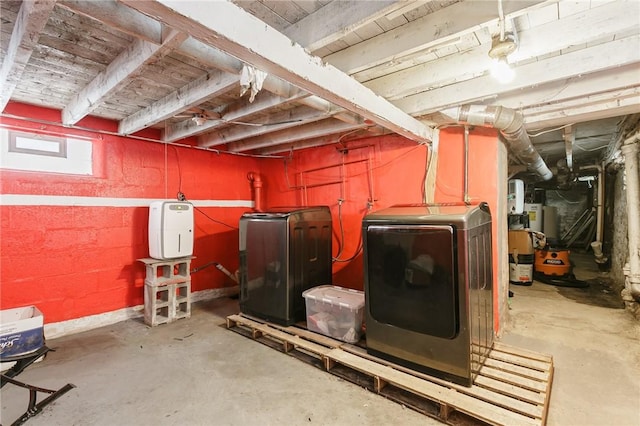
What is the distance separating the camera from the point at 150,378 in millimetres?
2586

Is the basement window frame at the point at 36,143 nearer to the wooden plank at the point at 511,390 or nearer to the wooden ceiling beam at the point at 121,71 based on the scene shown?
the wooden ceiling beam at the point at 121,71

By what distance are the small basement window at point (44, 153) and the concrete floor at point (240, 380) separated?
1.98 m

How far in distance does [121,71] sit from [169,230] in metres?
2.14

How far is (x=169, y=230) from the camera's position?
12.5 ft

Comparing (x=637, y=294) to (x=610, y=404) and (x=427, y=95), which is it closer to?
(x=610, y=404)

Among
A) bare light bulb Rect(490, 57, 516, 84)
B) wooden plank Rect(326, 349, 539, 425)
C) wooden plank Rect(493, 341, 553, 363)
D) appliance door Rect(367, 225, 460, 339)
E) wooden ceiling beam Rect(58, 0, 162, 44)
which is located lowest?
wooden plank Rect(326, 349, 539, 425)

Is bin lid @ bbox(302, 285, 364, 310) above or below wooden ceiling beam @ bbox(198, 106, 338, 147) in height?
below

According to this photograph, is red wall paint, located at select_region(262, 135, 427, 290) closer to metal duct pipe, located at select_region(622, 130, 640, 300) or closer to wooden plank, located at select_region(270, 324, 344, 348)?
wooden plank, located at select_region(270, 324, 344, 348)

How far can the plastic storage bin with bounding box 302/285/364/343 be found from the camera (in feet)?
9.43

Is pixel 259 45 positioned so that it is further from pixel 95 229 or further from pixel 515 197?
pixel 515 197

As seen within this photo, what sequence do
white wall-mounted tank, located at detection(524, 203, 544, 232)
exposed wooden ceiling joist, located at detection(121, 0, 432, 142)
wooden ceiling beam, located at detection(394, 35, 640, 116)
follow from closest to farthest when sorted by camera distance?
exposed wooden ceiling joist, located at detection(121, 0, 432, 142), wooden ceiling beam, located at detection(394, 35, 640, 116), white wall-mounted tank, located at detection(524, 203, 544, 232)

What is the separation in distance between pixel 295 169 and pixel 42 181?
326cm

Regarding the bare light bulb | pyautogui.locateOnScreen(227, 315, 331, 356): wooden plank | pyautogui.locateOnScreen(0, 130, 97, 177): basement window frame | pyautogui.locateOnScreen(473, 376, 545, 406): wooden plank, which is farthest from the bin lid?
pyautogui.locateOnScreen(0, 130, 97, 177): basement window frame

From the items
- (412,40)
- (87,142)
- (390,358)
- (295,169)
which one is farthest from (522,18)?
(87,142)
